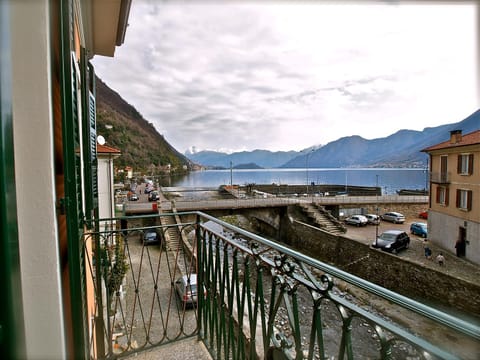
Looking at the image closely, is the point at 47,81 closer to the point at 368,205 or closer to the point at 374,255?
the point at 374,255

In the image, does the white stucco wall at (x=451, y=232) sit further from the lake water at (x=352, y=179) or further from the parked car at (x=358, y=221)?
the parked car at (x=358, y=221)

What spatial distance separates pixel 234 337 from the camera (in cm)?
192

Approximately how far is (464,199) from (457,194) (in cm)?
38

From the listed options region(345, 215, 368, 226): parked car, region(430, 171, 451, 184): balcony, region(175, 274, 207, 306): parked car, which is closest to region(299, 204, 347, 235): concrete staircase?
region(345, 215, 368, 226): parked car

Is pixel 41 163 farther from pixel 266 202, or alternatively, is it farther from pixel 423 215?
pixel 423 215

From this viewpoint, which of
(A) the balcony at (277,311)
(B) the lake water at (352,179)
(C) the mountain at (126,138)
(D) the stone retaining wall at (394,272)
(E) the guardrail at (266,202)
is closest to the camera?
(A) the balcony at (277,311)

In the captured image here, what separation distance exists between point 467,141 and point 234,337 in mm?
13486

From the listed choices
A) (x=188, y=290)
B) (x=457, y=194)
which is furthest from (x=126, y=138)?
(x=188, y=290)

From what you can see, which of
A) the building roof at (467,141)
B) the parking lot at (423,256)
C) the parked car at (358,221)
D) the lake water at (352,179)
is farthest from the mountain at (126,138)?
the building roof at (467,141)

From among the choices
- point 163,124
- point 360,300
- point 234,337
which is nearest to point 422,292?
point 360,300

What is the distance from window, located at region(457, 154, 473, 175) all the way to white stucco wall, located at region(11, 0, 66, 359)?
45.7 ft

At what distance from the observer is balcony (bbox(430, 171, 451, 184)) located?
12448 mm

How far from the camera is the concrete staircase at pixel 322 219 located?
59.1 ft

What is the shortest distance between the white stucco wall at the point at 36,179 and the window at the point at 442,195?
1670 centimetres
